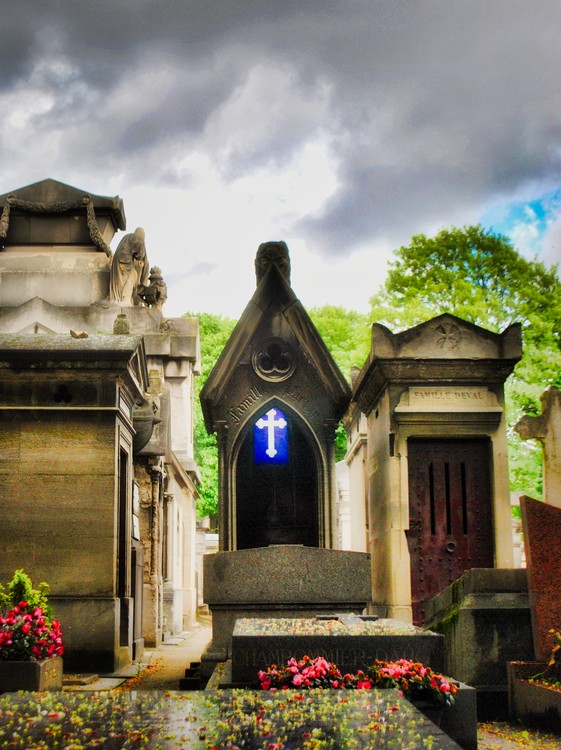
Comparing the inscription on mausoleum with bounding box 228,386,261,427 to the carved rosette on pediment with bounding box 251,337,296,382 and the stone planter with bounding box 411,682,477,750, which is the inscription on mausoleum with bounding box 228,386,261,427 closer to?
the carved rosette on pediment with bounding box 251,337,296,382

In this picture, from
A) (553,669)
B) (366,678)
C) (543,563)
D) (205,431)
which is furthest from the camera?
(205,431)

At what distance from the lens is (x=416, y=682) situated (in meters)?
6.05

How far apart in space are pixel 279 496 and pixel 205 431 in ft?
84.9

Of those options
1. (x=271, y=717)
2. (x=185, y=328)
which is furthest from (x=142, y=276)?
(x=271, y=717)

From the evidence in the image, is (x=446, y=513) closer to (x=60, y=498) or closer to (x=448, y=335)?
(x=448, y=335)

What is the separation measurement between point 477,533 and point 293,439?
114 inches

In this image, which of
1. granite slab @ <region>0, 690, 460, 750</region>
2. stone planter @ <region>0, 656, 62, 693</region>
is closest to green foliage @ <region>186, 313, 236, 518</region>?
stone planter @ <region>0, 656, 62, 693</region>

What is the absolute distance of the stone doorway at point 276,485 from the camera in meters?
12.4

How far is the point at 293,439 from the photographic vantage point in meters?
12.6

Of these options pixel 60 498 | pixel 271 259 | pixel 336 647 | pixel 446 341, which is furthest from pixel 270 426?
pixel 336 647

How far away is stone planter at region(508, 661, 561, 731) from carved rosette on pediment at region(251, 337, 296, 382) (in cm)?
554

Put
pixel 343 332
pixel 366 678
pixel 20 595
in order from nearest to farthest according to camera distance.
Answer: pixel 366 678 → pixel 20 595 → pixel 343 332

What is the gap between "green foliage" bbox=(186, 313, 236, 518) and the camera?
37844 mm

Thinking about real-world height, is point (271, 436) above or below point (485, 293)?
below
